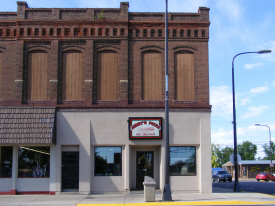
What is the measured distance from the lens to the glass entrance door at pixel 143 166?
18859 millimetres

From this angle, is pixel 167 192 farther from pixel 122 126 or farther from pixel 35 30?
pixel 35 30

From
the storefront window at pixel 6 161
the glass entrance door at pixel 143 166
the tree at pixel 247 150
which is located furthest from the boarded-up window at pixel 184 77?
the tree at pixel 247 150

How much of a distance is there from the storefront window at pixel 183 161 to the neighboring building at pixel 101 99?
54 mm

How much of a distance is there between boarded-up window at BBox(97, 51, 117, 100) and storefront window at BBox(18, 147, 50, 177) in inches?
170

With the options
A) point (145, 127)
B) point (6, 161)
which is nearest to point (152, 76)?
point (145, 127)

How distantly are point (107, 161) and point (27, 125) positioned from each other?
4613mm

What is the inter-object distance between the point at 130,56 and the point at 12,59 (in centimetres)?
658

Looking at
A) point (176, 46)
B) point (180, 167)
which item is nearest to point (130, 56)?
point (176, 46)

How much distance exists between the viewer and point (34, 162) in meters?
18.2

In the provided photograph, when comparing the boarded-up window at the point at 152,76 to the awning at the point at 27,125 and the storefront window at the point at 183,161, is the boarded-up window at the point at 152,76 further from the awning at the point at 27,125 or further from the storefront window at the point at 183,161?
the awning at the point at 27,125

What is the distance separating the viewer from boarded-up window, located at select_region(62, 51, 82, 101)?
18.6 meters

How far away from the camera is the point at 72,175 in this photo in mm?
18016

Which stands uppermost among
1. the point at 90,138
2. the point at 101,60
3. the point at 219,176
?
the point at 101,60

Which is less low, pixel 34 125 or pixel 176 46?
pixel 176 46
